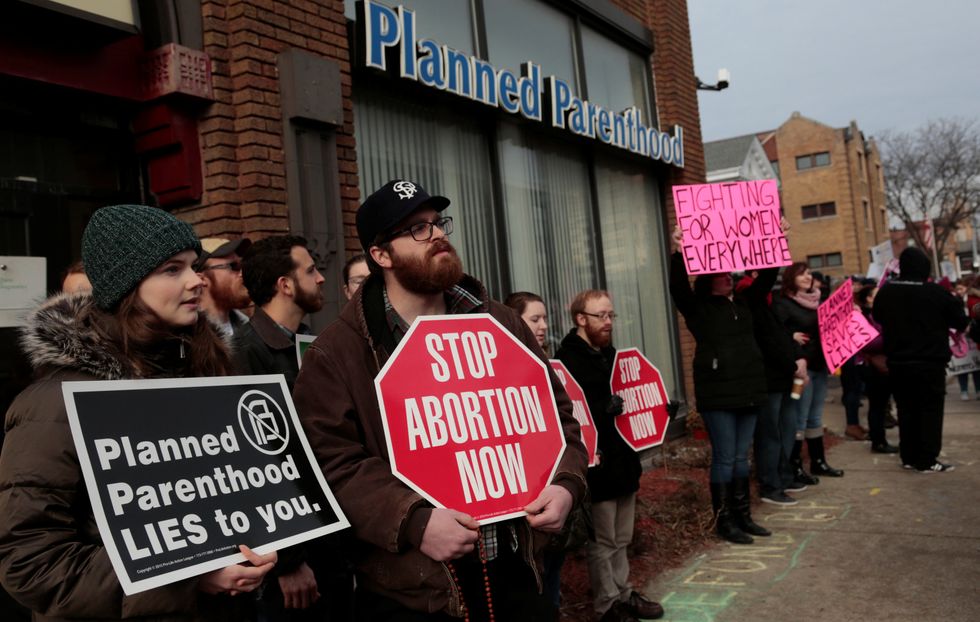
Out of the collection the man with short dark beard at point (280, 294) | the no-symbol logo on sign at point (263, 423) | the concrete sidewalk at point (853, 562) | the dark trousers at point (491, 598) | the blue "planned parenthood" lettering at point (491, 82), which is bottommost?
the concrete sidewalk at point (853, 562)

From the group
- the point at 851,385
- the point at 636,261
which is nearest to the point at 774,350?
the point at 851,385

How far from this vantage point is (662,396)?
4668 mm

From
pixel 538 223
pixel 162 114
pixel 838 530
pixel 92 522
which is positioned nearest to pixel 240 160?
pixel 162 114

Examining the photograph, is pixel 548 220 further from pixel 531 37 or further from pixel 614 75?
pixel 614 75

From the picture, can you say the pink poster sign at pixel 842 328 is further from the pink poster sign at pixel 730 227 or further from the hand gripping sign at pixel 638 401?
the hand gripping sign at pixel 638 401

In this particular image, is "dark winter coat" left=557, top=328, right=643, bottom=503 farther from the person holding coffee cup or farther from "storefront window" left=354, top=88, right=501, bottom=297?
"storefront window" left=354, top=88, right=501, bottom=297

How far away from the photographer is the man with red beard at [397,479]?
6.73ft

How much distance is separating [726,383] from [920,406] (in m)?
2.90

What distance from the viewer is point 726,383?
5262 mm

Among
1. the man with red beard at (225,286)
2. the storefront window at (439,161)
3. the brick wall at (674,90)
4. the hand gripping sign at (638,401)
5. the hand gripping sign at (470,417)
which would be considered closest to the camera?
the hand gripping sign at (470,417)

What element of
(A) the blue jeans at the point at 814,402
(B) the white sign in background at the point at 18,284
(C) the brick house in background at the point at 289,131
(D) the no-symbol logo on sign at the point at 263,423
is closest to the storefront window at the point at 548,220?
(C) the brick house in background at the point at 289,131

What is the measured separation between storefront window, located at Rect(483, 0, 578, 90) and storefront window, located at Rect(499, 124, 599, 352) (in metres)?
0.77

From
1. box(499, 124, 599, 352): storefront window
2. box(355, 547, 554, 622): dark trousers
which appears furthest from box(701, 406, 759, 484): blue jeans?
box(355, 547, 554, 622): dark trousers

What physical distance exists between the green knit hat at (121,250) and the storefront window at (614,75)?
7.61 metres
